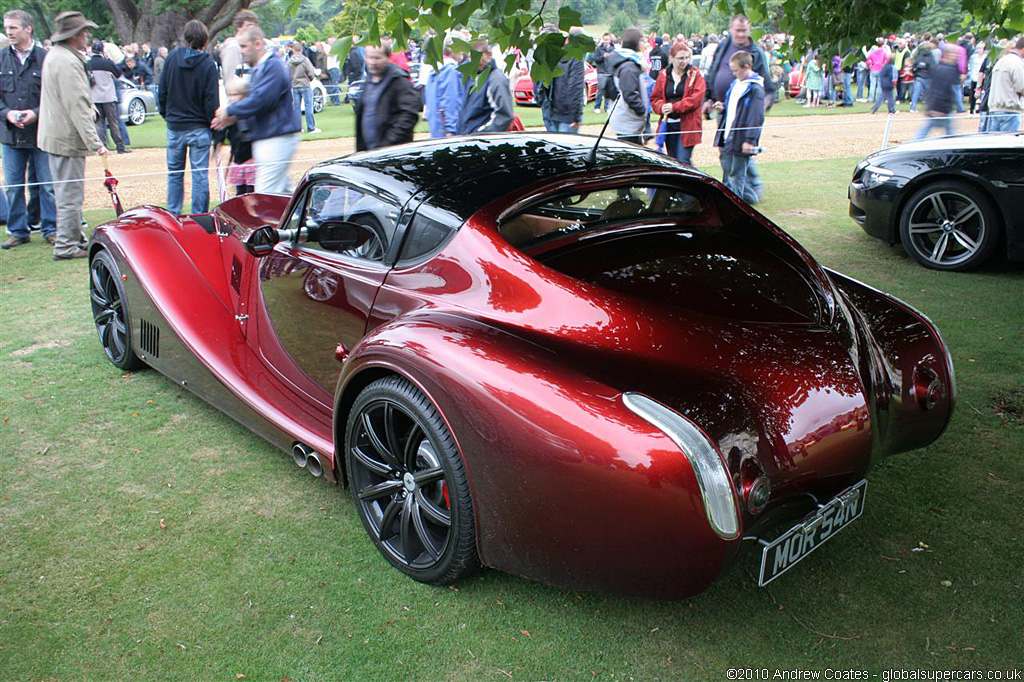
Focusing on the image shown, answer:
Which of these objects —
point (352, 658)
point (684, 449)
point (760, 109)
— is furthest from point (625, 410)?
point (760, 109)

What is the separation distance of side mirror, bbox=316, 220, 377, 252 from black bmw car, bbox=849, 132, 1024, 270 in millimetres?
5514

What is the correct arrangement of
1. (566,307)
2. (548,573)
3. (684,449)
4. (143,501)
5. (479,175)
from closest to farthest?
(684,449)
(548,573)
(566,307)
(479,175)
(143,501)

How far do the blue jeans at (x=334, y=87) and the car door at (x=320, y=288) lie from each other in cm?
2421

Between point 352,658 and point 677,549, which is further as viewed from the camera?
point 352,658

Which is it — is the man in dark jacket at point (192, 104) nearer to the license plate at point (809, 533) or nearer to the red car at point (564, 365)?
the red car at point (564, 365)

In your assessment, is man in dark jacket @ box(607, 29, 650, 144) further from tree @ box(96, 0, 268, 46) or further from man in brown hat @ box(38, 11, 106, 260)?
tree @ box(96, 0, 268, 46)

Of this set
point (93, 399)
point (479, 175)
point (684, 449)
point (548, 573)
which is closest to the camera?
point (684, 449)

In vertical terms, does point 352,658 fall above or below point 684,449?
below

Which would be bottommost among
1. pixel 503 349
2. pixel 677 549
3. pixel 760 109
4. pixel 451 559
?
pixel 451 559

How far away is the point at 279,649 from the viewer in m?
2.82

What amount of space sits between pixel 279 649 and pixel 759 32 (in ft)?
19.1

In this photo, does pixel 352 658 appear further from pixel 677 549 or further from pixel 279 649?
pixel 677 549

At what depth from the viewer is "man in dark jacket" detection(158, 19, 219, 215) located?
8.29 m

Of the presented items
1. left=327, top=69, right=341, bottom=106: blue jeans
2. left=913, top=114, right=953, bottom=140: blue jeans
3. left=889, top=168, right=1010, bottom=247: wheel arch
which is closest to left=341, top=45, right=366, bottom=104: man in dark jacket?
left=327, top=69, right=341, bottom=106: blue jeans
